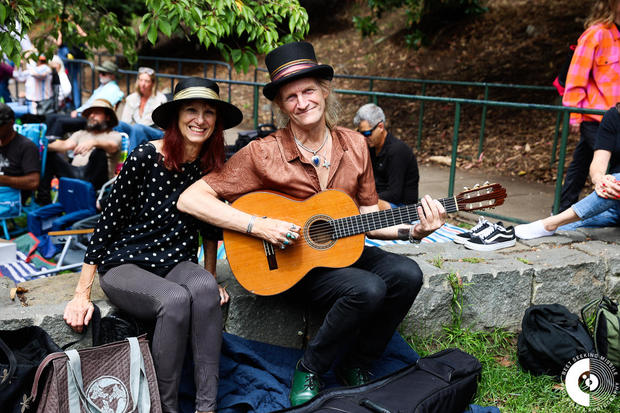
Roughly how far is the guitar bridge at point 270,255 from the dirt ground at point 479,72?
5620 millimetres

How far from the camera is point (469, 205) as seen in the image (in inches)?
116

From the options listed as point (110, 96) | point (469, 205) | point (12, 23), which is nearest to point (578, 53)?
point (469, 205)

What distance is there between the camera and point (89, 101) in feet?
21.2

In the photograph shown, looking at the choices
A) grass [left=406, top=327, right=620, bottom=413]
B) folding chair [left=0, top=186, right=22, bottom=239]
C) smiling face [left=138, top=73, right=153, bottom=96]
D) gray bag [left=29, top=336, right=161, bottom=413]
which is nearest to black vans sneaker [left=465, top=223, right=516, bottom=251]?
grass [left=406, top=327, right=620, bottom=413]

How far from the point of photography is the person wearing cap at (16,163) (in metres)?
5.67

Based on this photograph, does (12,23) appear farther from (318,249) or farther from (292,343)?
(292,343)

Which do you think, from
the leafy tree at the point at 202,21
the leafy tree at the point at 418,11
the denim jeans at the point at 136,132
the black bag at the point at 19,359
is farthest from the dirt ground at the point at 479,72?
the black bag at the point at 19,359

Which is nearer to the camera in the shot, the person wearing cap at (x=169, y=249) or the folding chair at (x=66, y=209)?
the person wearing cap at (x=169, y=249)

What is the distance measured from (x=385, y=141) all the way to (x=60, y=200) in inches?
119

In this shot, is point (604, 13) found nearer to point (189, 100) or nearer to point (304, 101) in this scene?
point (304, 101)

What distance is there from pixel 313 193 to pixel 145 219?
839 millimetres

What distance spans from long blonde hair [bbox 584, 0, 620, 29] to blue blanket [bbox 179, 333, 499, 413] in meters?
3.16

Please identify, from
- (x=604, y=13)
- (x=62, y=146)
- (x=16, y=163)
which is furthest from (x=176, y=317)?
(x=604, y=13)

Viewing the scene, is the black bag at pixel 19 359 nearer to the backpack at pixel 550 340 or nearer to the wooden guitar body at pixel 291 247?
the wooden guitar body at pixel 291 247
